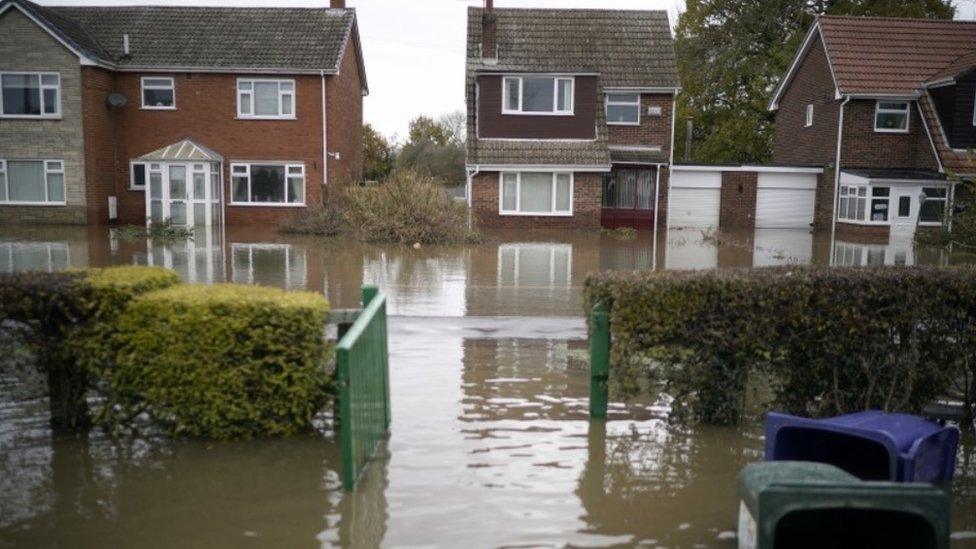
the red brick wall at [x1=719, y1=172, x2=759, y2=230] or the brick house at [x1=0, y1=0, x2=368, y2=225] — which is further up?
the brick house at [x1=0, y1=0, x2=368, y2=225]

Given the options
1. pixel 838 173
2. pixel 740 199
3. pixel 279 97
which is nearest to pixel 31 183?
pixel 279 97

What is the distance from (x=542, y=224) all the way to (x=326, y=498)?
1004 inches

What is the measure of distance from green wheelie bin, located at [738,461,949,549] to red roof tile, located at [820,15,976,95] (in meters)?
30.8

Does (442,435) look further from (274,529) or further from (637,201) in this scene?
(637,201)

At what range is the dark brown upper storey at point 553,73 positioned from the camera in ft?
99.5

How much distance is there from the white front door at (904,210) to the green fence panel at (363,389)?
2907 cm

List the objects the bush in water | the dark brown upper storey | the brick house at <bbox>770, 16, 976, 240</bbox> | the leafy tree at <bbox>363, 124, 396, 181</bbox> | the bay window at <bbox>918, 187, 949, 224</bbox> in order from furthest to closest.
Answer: the leafy tree at <bbox>363, 124, 396, 181</bbox> < the bay window at <bbox>918, 187, 949, 224</bbox> < the brick house at <bbox>770, 16, 976, 240</bbox> < the dark brown upper storey < the bush in water

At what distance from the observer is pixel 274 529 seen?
16.6ft

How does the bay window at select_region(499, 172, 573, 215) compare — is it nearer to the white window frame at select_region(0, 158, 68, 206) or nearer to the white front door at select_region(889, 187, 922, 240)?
the white front door at select_region(889, 187, 922, 240)

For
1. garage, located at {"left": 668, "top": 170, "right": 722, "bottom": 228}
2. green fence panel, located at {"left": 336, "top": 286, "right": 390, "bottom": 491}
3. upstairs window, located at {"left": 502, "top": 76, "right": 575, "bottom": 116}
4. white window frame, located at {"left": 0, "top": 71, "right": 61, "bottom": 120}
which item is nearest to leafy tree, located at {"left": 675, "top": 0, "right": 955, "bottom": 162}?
garage, located at {"left": 668, "top": 170, "right": 722, "bottom": 228}

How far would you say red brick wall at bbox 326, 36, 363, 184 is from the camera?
3209 centimetres

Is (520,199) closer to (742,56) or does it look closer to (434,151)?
(742,56)

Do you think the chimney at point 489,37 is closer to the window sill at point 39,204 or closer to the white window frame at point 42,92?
the white window frame at point 42,92

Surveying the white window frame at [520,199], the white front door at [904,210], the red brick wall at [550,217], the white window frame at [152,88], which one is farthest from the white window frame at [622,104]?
the white window frame at [152,88]
